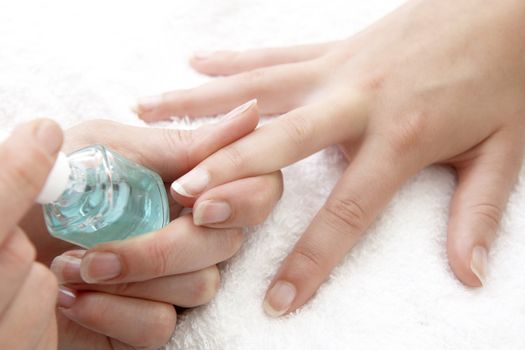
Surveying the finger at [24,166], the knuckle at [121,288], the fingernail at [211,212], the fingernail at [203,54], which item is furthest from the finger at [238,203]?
the fingernail at [203,54]

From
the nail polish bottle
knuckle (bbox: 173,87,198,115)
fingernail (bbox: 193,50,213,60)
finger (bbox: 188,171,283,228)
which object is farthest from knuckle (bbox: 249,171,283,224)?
fingernail (bbox: 193,50,213,60)

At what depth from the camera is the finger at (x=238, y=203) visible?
65 cm

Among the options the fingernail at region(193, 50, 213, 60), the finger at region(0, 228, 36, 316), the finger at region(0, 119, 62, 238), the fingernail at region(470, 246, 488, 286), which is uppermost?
the finger at region(0, 119, 62, 238)

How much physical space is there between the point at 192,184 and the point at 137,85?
0.29 m

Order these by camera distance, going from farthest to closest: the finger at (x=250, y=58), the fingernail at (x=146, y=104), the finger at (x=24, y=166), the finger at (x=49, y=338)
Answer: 1. the finger at (x=250, y=58)
2. the fingernail at (x=146, y=104)
3. the finger at (x=49, y=338)
4. the finger at (x=24, y=166)

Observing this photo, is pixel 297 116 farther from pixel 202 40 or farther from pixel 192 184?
pixel 202 40

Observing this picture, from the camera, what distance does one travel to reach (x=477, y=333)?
0.66 meters

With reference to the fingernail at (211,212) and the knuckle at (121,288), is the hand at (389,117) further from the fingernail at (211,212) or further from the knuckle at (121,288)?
the knuckle at (121,288)

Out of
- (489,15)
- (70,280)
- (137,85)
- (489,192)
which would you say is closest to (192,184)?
(70,280)

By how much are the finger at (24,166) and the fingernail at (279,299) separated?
0.32m

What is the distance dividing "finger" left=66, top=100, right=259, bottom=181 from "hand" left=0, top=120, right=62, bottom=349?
10.3 inches

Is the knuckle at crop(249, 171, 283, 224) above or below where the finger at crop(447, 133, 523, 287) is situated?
above

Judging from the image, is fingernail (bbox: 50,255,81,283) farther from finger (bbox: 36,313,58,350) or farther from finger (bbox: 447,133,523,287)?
finger (bbox: 447,133,523,287)

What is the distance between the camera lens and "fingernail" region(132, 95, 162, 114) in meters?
0.85
